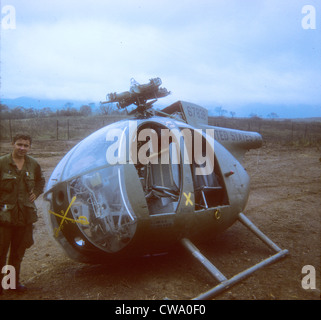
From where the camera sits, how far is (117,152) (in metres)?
4.13

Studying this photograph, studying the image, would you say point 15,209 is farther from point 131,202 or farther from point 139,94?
point 139,94

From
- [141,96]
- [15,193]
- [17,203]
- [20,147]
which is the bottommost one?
[17,203]

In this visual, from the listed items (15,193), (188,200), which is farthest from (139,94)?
(15,193)

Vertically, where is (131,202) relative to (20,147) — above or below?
below

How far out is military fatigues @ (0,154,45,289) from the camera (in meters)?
4.05

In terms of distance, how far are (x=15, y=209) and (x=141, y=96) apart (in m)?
2.61

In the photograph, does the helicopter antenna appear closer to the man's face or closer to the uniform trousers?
the man's face

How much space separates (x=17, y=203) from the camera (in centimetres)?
411

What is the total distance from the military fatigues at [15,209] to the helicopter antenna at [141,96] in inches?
76.3

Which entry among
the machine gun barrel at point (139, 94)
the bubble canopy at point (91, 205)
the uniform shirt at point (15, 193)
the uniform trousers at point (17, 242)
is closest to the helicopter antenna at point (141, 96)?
the machine gun barrel at point (139, 94)

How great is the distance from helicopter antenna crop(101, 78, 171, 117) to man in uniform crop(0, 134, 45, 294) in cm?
177

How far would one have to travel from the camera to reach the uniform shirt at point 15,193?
4.03 m

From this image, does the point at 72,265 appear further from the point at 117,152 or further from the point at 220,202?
the point at 220,202

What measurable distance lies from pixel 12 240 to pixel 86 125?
32404 millimetres
